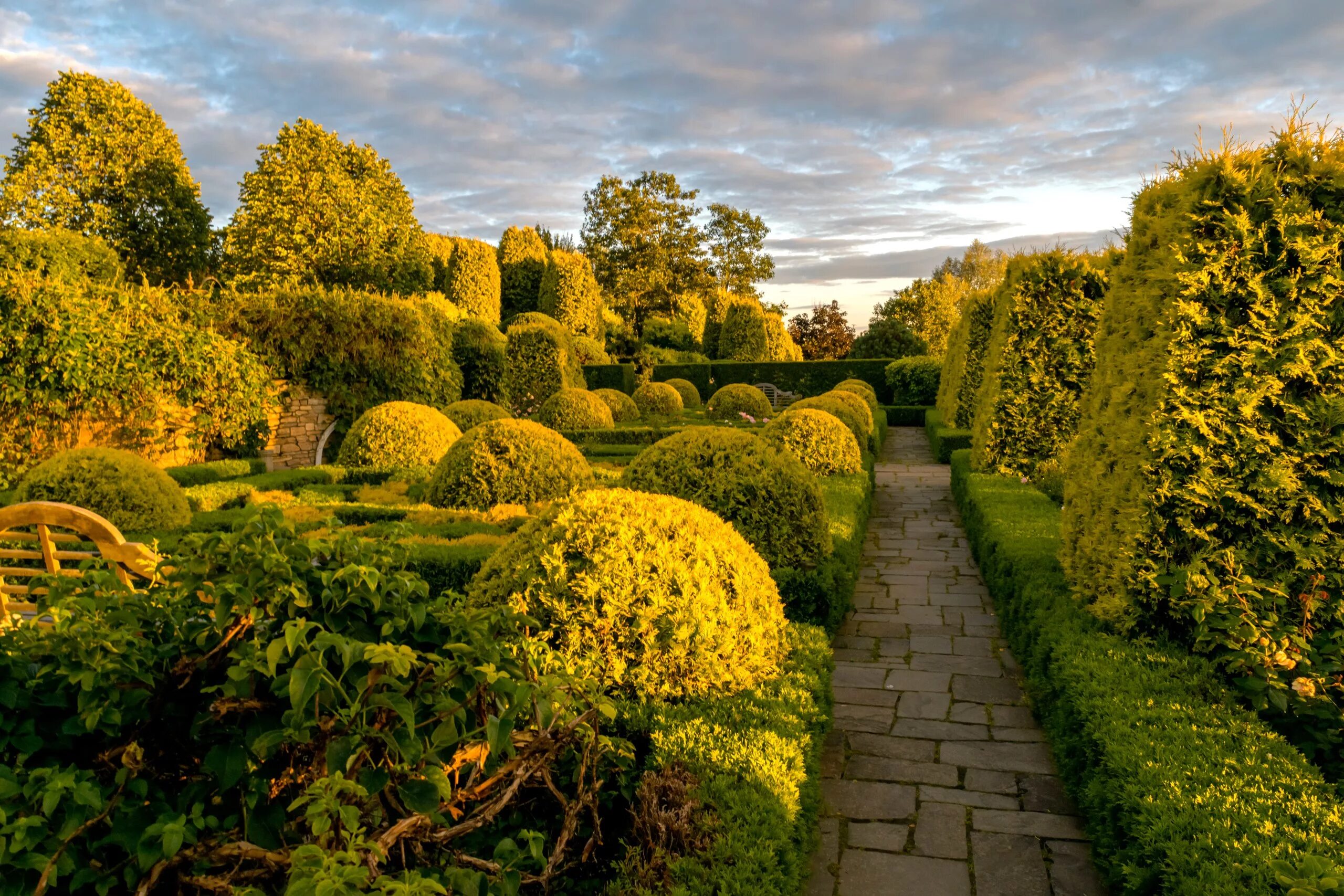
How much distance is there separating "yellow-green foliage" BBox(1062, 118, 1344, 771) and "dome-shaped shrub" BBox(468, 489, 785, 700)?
239 cm

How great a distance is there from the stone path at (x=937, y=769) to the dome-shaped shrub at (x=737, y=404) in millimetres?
13483

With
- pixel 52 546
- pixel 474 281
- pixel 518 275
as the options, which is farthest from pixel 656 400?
pixel 518 275

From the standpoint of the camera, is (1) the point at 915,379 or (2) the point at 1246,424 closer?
(2) the point at 1246,424

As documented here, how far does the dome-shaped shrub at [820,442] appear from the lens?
10.8 meters

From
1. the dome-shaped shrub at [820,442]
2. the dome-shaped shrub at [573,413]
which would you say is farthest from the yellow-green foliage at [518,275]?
the dome-shaped shrub at [820,442]

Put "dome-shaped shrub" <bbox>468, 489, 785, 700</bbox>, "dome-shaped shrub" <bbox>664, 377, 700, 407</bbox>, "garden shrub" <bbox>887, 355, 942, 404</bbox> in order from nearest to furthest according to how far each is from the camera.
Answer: "dome-shaped shrub" <bbox>468, 489, 785, 700</bbox>, "dome-shaped shrub" <bbox>664, 377, 700, 407</bbox>, "garden shrub" <bbox>887, 355, 942, 404</bbox>

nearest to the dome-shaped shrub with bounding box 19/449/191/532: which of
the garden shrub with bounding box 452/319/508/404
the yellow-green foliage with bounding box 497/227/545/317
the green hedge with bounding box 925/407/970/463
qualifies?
the green hedge with bounding box 925/407/970/463

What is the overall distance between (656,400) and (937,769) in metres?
18.5

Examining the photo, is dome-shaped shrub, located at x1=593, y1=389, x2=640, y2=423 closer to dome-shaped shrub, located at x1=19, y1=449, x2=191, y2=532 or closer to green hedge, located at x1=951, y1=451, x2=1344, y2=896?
dome-shaped shrub, located at x1=19, y1=449, x2=191, y2=532

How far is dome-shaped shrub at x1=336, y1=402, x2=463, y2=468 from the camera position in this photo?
10898 millimetres

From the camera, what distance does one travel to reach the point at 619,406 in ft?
66.3

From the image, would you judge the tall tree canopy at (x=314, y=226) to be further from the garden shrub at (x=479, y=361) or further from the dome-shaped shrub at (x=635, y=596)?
the dome-shaped shrub at (x=635, y=596)

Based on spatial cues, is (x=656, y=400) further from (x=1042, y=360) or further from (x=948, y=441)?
(x=1042, y=360)

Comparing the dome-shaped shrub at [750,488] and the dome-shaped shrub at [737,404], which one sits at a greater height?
the dome-shaped shrub at [750,488]
